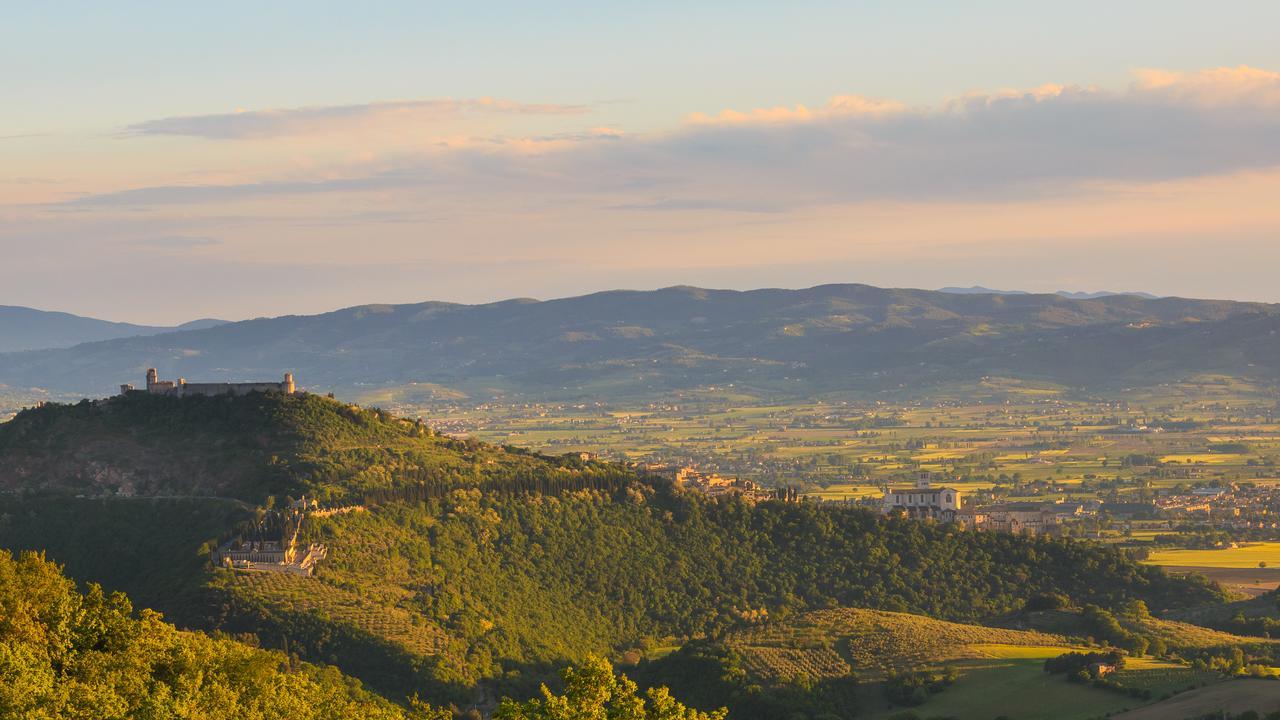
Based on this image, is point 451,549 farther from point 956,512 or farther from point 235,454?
point 956,512

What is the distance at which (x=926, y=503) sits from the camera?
141m

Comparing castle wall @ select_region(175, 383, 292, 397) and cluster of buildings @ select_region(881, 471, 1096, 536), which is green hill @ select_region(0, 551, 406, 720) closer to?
castle wall @ select_region(175, 383, 292, 397)

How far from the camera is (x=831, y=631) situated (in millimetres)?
98812

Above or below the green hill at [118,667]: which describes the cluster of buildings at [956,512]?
below

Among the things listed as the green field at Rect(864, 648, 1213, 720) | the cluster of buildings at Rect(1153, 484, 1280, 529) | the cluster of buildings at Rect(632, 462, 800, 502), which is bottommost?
the cluster of buildings at Rect(1153, 484, 1280, 529)

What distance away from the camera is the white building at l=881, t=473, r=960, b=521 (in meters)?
137

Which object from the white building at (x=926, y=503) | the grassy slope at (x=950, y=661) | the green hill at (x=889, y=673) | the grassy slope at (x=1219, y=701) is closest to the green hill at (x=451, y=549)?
the grassy slope at (x=950, y=661)

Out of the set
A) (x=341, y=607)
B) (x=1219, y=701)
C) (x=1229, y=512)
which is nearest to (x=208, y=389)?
(x=341, y=607)

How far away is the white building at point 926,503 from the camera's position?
13675 centimetres

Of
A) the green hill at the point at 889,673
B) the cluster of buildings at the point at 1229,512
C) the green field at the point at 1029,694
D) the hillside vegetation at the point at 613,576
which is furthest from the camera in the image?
the cluster of buildings at the point at 1229,512

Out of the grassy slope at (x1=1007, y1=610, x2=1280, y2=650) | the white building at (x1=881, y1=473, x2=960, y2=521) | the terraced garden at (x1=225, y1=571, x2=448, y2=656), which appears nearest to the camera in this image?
the terraced garden at (x1=225, y1=571, x2=448, y2=656)

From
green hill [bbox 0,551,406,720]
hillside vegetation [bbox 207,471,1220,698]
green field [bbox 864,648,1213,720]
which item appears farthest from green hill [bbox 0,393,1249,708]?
green hill [bbox 0,551,406,720]

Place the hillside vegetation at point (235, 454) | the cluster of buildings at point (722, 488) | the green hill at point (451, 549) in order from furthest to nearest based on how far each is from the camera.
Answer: the cluster of buildings at point (722, 488), the hillside vegetation at point (235, 454), the green hill at point (451, 549)

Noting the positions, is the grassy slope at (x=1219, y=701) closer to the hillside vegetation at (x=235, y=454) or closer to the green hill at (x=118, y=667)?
the green hill at (x=118, y=667)
